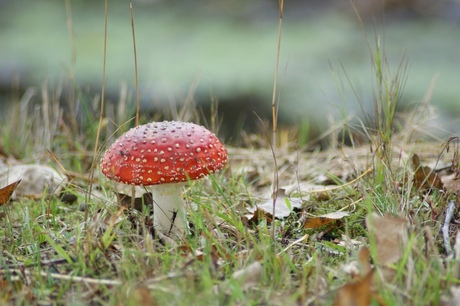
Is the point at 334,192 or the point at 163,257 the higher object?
the point at 163,257

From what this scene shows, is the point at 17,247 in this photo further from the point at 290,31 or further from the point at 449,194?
the point at 290,31

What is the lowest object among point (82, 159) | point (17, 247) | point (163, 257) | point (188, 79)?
point (188, 79)

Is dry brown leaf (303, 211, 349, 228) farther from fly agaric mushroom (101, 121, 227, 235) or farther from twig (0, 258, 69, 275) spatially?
twig (0, 258, 69, 275)

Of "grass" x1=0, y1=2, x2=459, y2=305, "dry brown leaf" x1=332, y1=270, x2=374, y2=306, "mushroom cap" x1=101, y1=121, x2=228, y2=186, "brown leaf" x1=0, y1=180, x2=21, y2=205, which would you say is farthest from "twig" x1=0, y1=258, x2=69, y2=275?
"dry brown leaf" x1=332, y1=270, x2=374, y2=306

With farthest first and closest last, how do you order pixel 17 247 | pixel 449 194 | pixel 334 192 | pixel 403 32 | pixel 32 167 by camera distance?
pixel 403 32, pixel 32 167, pixel 334 192, pixel 449 194, pixel 17 247

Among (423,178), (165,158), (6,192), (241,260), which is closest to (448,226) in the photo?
(423,178)

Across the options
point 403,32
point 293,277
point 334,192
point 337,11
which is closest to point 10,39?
point 337,11

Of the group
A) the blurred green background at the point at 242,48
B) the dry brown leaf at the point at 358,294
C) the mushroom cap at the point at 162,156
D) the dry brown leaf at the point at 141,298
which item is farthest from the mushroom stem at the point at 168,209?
the blurred green background at the point at 242,48
